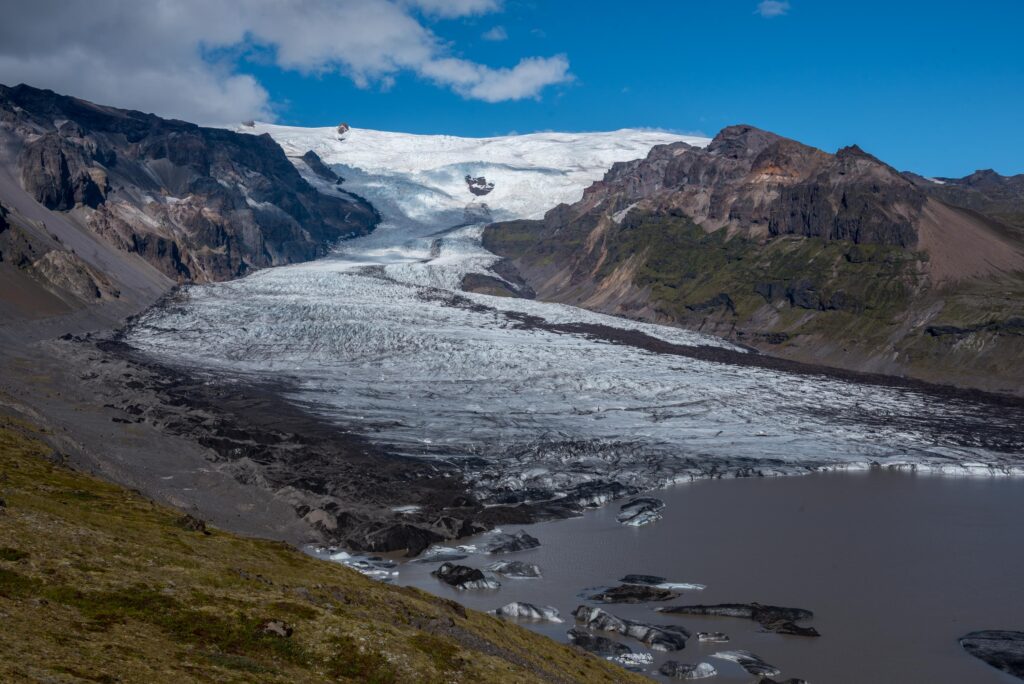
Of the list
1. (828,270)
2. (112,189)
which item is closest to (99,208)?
(112,189)

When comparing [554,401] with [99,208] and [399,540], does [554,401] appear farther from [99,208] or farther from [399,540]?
[99,208]

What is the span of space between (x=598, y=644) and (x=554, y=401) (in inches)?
1933

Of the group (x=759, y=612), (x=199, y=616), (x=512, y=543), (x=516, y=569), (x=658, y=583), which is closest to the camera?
(x=199, y=616)

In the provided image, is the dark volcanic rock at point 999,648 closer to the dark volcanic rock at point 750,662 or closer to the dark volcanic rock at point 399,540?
the dark volcanic rock at point 750,662

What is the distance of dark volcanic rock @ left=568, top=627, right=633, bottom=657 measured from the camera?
28.0 metres

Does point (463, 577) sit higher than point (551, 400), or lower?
lower

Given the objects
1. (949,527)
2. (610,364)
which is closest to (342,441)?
(949,527)

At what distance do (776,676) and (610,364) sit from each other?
65.5 m

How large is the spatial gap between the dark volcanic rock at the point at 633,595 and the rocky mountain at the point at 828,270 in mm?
74436

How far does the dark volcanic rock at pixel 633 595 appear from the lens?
3330 cm

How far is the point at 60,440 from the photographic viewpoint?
128ft

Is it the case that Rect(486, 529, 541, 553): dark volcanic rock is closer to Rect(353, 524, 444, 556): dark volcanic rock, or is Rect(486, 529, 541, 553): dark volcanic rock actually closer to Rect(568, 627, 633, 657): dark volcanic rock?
Rect(353, 524, 444, 556): dark volcanic rock

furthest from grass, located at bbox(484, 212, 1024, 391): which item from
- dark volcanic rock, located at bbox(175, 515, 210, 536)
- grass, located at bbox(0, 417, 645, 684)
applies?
dark volcanic rock, located at bbox(175, 515, 210, 536)

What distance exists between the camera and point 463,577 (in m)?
34.8
